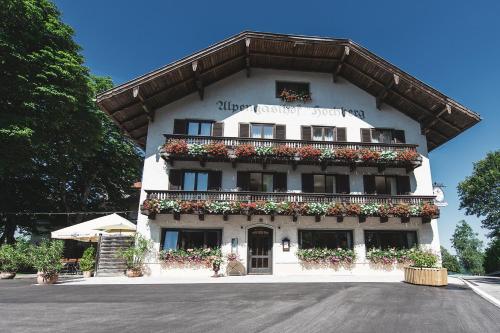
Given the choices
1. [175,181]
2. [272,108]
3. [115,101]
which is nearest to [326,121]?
[272,108]

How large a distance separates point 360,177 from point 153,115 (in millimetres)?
13148

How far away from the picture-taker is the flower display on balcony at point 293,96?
19.9m

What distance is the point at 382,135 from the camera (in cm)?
1997

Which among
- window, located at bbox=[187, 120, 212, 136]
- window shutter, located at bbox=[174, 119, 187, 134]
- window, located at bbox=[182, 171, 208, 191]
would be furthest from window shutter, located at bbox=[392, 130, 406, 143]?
window shutter, located at bbox=[174, 119, 187, 134]

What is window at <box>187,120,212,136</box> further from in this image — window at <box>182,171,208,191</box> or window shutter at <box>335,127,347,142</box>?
→ window shutter at <box>335,127,347,142</box>

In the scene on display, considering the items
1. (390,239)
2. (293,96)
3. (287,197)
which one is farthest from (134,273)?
(390,239)

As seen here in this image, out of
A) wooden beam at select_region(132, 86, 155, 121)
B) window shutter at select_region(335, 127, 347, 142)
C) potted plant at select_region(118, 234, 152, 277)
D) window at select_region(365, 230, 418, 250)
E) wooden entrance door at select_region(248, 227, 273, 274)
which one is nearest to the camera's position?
potted plant at select_region(118, 234, 152, 277)

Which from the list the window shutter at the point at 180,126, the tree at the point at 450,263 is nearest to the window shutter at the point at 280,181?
the window shutter at the point at 180,126

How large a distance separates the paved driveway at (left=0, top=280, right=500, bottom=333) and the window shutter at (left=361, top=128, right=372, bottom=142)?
35.1 ft

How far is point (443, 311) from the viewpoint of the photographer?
7.73 metres

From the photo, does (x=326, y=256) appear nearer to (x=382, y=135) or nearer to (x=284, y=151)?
(x=284, y=151)

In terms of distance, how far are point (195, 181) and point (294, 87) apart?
29.4 feet

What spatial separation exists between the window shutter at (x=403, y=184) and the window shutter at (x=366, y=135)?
118 inches

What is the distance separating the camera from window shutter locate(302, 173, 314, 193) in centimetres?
1836
